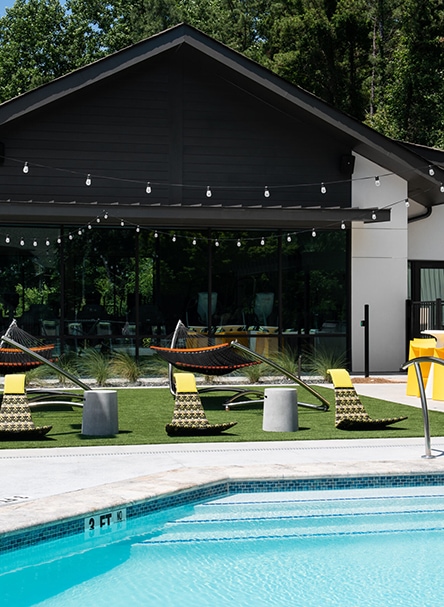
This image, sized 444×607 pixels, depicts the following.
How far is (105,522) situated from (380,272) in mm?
12898

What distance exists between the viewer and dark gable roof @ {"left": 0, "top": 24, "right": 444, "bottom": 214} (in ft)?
54.2

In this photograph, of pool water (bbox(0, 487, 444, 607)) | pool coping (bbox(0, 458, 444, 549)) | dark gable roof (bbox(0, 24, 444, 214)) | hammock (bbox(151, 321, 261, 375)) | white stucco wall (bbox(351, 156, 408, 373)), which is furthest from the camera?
white stucco wall (bbox(351, 156, 408, 373))

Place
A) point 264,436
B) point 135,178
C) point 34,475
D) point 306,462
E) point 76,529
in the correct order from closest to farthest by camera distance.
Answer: point 76,529 → point 34,475 → point 306,462 → point 264,436 → point 135,178

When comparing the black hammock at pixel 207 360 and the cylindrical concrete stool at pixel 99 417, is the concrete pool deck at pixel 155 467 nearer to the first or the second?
the cylindrical concrete stool at pixel 99 417

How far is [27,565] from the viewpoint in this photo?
5.67m

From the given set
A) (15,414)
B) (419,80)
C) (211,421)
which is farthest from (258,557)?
(419,80)

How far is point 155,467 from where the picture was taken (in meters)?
7.95

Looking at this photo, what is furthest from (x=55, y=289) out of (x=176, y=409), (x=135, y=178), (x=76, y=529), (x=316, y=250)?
(x=76, y=529)

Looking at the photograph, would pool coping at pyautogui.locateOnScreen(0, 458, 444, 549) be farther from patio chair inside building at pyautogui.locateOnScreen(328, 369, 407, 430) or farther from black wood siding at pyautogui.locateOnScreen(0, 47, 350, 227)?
black wood siding at pyautogui.locateOnScreen(0, 47, 350, 227)

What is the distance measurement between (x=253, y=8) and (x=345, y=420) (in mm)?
36266

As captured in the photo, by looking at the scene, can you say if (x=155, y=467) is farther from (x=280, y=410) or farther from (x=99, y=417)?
(x=280, y=410)

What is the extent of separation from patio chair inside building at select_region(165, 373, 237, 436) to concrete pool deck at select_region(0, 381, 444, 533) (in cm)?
50

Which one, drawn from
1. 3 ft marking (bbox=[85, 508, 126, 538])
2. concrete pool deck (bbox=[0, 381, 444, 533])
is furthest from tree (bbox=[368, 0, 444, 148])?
3 ft marking (bbox=[85, 508, 126, 538])

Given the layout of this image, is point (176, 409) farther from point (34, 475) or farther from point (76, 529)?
point (76, 529)
